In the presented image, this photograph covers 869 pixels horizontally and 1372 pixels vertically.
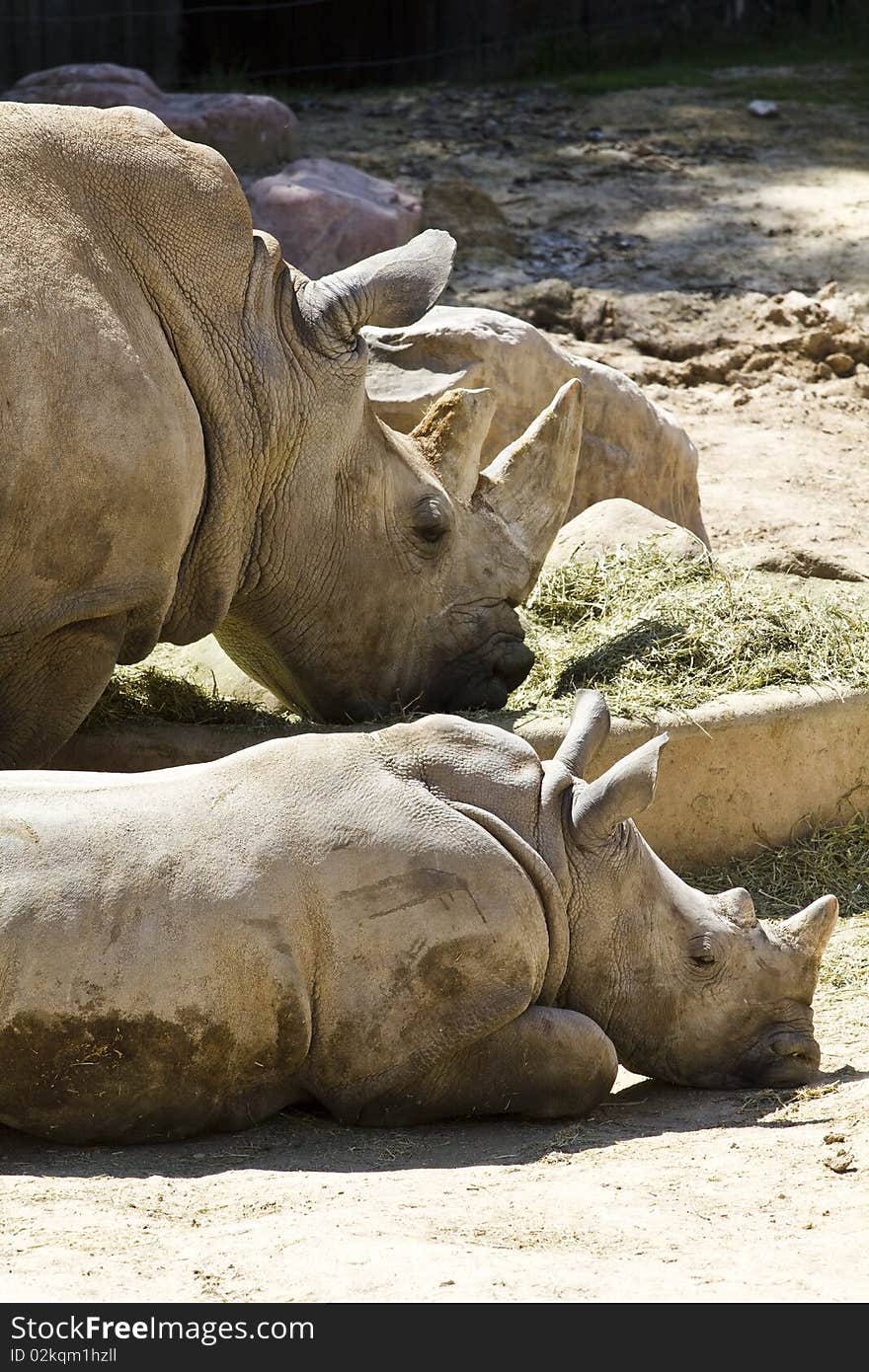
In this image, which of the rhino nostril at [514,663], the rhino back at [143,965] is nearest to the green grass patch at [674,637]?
the rhino nostril at [514,663]

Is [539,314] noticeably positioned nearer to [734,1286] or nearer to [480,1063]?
[480,1063]

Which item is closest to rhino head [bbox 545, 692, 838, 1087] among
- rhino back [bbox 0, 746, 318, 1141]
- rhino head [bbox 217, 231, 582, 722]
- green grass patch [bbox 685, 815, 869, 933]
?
rhino back [bbox 0, 746, 318, 1141]

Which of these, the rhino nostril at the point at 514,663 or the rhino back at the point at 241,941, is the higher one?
the rhino back at the point at 241,941

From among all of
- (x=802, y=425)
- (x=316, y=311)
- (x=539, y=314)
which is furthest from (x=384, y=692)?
(x=539, y=314)

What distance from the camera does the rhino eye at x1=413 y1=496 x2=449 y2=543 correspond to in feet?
20.2

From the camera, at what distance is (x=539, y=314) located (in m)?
11.7

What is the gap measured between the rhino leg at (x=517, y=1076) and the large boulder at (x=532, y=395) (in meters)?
3.61

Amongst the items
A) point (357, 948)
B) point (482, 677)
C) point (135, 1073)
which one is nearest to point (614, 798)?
point (357, 948)

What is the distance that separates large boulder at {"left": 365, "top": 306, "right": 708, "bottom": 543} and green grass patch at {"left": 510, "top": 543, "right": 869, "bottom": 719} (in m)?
0.97

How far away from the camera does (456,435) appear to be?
20.7 feet

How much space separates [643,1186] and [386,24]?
15401 millimetres

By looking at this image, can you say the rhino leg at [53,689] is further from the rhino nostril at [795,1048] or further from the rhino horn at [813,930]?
the rhino nostril at [795,1048]

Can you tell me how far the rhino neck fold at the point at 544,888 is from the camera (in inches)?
173

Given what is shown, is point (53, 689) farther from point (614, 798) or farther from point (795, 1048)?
point (795, 1048)
